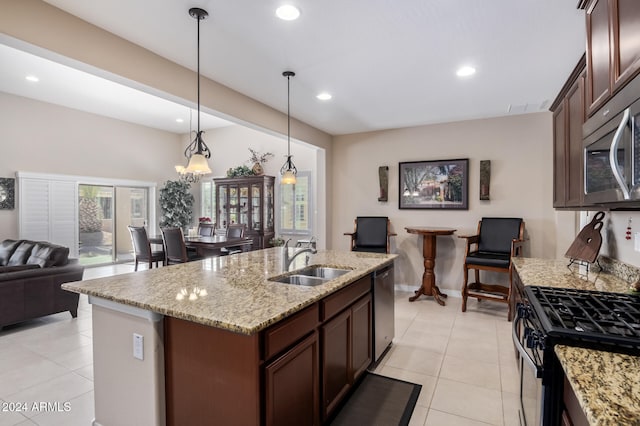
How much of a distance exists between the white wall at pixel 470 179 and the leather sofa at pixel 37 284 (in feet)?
12.3

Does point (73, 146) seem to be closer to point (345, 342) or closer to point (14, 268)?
point (14, 268)

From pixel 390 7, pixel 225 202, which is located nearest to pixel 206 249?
pixel 225 202

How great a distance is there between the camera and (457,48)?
8.54 feet

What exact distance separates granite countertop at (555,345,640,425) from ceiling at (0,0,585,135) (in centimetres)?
202

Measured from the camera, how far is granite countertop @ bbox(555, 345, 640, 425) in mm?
738

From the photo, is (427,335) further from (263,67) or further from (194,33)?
(194,33)

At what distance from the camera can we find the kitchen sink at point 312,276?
2.36m

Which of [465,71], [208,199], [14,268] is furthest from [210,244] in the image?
[465,71]

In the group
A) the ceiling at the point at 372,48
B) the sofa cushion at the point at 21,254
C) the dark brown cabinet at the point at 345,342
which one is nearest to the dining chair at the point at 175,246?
the sofa cushion at the point at 21,254

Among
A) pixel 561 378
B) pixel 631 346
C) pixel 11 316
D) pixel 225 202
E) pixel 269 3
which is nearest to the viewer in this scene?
pixel 631 346

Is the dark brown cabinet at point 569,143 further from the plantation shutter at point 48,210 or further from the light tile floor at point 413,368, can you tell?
the plantation shutter at point 48,210

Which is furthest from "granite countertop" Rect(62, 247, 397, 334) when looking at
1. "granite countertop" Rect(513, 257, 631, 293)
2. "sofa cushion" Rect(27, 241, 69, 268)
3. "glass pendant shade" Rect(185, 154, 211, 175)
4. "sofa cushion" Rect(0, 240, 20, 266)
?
"sofa cushion" Rect(0, 240, 20, 266)

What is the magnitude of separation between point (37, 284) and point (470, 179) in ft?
17.9

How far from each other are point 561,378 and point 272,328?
1082 mm
